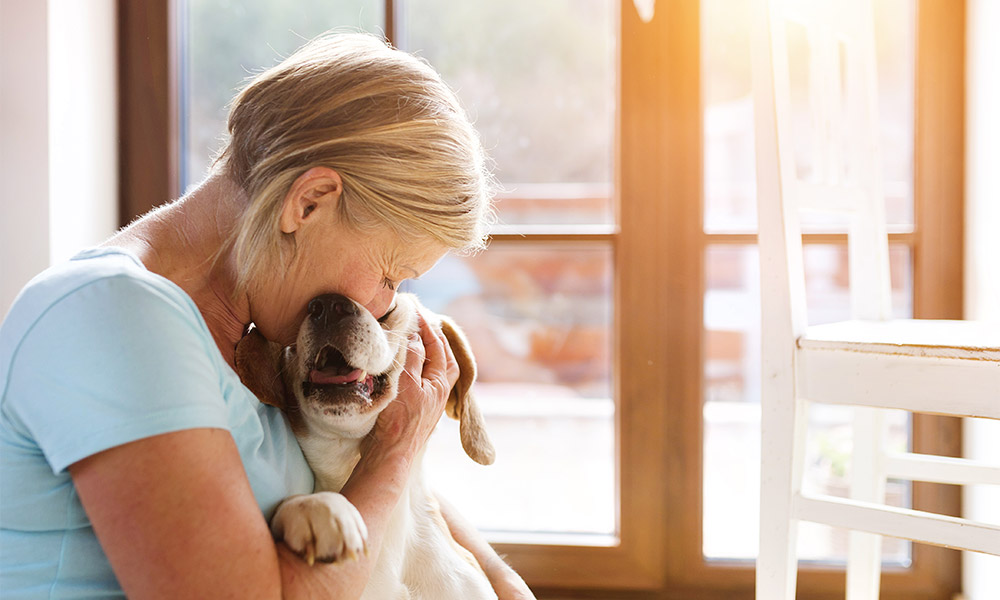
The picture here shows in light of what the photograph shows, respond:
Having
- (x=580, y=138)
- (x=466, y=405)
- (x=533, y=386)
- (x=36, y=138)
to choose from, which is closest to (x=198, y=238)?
(x=466, y=405)

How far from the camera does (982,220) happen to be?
1.54 metres

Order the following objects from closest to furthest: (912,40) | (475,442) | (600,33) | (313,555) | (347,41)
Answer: (313,555), (347,41), (475,442), (912,40), (600,33)

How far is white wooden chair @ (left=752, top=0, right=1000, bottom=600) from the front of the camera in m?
1.06

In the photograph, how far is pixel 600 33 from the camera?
1.83 meters

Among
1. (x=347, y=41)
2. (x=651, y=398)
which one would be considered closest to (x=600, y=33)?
(x=651, y=398)

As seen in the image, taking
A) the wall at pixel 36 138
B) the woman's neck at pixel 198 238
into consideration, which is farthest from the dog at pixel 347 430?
the wall at pixel 36 138

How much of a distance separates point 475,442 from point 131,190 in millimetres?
1093

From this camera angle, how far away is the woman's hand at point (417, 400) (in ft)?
3.14

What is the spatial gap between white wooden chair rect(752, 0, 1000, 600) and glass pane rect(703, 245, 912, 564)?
0.98ft

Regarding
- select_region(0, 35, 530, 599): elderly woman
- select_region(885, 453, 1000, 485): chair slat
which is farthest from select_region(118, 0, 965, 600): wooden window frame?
select_region(0, 35, 530, 599): elderly woman

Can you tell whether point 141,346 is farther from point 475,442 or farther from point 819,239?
point 819,239

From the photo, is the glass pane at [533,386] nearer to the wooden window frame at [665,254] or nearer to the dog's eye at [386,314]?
the wooden window frame at [665,254]

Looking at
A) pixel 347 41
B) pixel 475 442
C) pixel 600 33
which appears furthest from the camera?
pixel 600 33

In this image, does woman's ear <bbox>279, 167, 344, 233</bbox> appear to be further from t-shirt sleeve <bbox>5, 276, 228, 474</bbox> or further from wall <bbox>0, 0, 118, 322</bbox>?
wall <bbox>0, 0, 118, 322</bbox>
